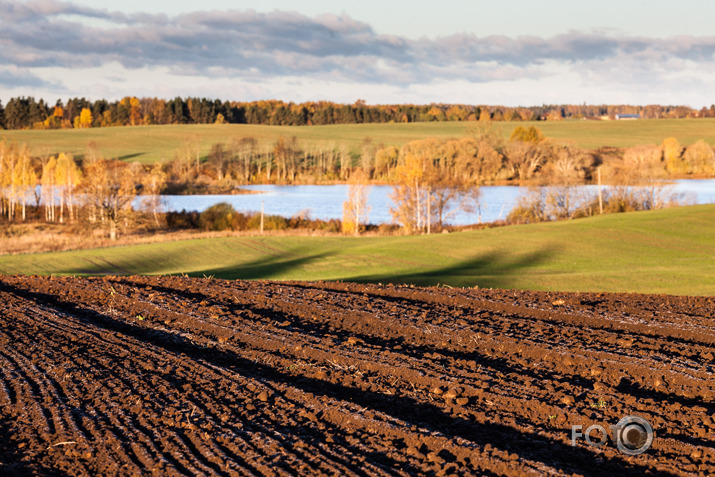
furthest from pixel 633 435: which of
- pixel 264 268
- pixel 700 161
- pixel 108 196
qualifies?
pixel 700 161

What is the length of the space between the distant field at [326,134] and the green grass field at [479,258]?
79.0 meters

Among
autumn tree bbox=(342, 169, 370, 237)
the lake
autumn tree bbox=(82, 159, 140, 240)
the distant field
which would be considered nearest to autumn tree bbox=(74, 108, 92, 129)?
the distant field

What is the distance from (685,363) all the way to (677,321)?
3.37m

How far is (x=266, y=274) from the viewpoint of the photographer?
26547mm

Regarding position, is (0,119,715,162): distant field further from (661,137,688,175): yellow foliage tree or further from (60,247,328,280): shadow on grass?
(60,247,328,280): shadow on grass

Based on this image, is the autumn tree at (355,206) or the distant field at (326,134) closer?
the autumn tree at (355,206)

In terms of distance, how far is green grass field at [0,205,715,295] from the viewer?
22656 millimetres

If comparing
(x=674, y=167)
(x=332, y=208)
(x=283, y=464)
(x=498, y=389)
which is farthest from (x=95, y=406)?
(x=674, y=167)

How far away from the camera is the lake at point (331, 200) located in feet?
208

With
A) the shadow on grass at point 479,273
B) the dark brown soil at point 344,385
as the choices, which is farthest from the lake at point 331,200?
the dark brown soil at point 344,385

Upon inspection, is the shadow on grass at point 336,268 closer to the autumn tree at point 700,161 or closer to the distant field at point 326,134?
the autumn tree at point 700,161

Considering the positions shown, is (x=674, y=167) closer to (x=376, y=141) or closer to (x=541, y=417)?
(x=376, y=141)

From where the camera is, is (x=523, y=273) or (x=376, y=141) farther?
(x=376, y=141)

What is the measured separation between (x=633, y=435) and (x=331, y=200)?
7125 centimetres
